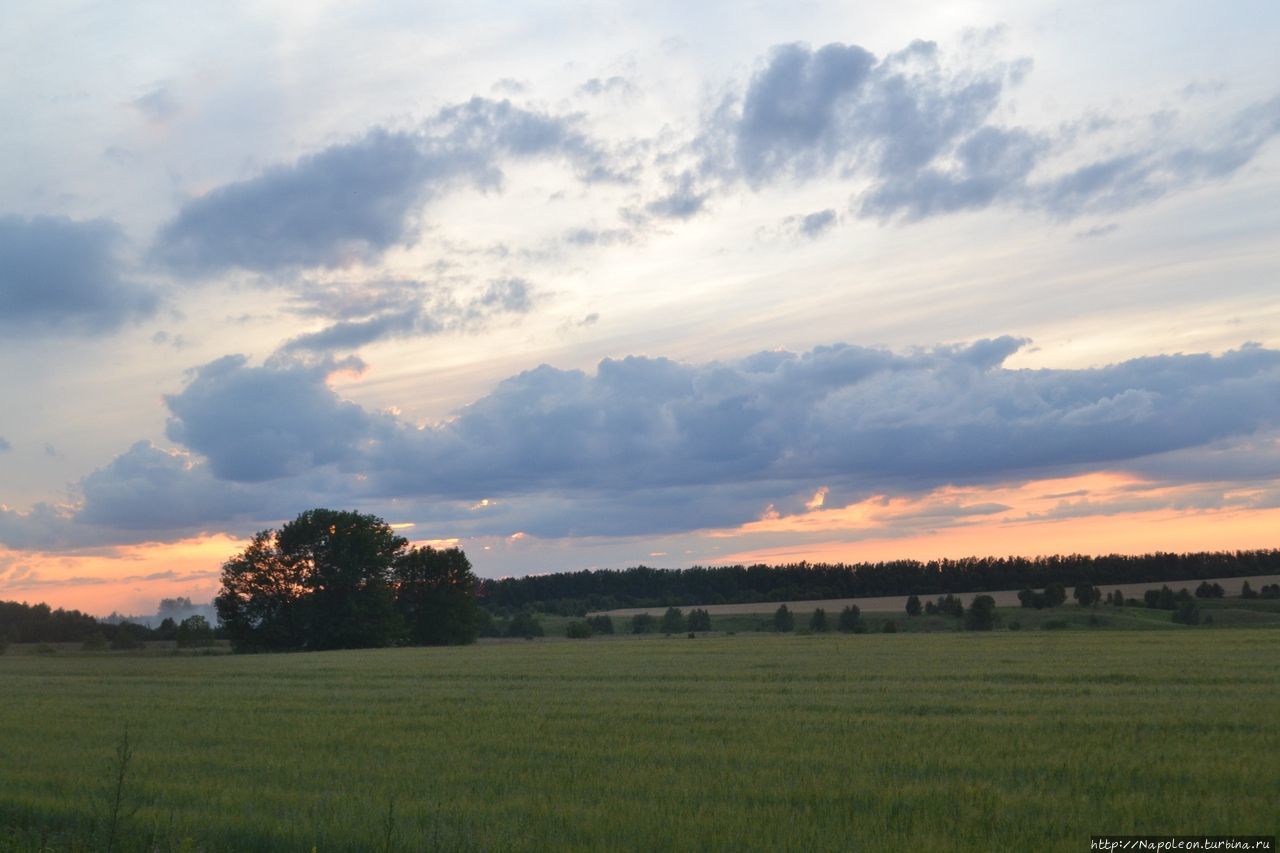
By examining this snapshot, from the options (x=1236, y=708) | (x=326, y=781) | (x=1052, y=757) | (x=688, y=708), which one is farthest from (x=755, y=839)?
(x=1236, y=708)

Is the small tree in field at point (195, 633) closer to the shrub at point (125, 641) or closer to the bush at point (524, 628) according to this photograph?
the shrub at point (125, 641)

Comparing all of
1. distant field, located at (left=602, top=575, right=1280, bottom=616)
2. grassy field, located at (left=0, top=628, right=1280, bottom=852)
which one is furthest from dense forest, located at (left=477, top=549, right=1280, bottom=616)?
grassy field, located at (left=0, top=628, right=1280, bottom=852)

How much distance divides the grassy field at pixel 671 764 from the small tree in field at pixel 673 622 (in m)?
88.4

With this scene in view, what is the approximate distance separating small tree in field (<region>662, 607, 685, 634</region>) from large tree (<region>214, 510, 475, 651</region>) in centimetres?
3401

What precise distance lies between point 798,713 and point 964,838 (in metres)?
9.89

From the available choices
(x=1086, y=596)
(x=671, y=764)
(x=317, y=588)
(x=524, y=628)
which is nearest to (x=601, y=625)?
(x=524, y=628)

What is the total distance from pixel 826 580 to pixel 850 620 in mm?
58349

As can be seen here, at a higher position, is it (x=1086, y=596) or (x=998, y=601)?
(x=1086, y=596)

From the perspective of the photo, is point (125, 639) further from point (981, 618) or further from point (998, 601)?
point (998, 601)

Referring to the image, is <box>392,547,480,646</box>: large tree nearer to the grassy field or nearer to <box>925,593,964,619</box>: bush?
<box>925,593,964,619</box>: bush

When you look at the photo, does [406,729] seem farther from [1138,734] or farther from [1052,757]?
[1138,734]

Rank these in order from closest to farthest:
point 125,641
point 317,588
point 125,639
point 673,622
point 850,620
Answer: point 317,588 → point 125,641 → point 125,639 → point 850,620 → point 673,622

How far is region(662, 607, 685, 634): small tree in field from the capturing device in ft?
376

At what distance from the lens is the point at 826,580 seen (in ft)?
537
